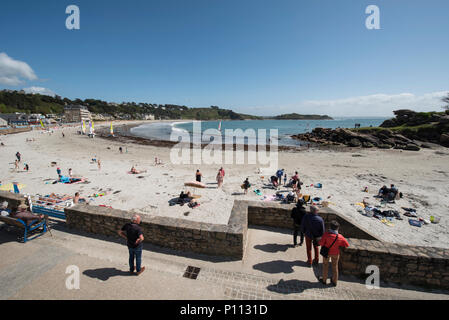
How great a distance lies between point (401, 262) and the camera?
407 centimetres

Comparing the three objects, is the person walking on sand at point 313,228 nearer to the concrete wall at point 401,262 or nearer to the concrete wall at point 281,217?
the concrete wall at point 401,262

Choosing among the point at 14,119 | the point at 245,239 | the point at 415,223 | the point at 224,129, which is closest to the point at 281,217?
the point at 245,239

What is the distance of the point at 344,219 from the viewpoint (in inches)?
244

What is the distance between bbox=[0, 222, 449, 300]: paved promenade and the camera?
3.64m

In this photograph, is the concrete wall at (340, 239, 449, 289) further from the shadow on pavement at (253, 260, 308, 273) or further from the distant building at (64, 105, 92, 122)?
the distant building at (64, 105, 92, 122)

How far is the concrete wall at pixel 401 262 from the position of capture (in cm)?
398

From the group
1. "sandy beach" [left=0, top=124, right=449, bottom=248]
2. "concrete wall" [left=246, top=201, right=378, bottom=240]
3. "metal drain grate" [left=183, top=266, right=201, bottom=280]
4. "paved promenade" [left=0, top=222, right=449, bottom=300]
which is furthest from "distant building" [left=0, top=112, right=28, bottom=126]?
"metal drain grate" [left=183, top=266, right=201, bottom=280]

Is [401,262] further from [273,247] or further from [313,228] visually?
[273,247]

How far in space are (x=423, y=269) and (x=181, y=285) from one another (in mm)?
5180

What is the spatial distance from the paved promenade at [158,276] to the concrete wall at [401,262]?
0.20m

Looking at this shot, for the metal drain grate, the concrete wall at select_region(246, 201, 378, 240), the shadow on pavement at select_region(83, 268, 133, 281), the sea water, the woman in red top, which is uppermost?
the sea water

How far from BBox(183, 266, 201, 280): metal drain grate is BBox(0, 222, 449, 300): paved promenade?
0.09 metres
